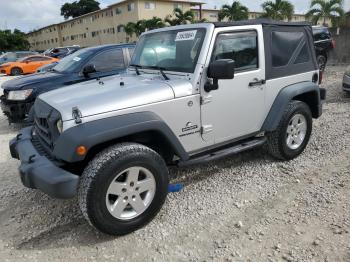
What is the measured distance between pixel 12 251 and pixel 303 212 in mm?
2830

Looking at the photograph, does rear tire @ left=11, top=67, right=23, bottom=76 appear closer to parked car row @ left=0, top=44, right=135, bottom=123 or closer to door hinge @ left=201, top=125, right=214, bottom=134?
parked car row @ left=0, top=44, right=135, bottom=123

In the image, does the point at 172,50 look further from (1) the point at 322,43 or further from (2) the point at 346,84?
(1) the point at 322,43

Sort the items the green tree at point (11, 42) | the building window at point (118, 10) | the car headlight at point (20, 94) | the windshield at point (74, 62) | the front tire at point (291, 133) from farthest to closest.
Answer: the green tree at point (11, 42)
the building window at point (118, 10)
the windshield at point (74, 62)
the car headlight at point (20, 94)
the front tire at point (291, 133)

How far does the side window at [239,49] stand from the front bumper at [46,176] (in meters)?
1.96

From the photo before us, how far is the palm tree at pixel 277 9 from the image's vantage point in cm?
3225

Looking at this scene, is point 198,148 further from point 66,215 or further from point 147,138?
point 66,215

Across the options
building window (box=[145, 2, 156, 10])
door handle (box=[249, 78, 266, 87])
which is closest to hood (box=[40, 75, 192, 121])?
door handle (box=[249, 78, 266, 87])

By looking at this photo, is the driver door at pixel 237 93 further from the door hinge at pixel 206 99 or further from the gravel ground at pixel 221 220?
the gravel ground at pixel 221 220

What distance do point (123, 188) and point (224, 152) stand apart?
4.51 feet

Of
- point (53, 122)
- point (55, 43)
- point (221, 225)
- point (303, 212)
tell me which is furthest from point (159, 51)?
point (55, 43)

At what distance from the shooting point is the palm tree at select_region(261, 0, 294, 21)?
32.2 metres

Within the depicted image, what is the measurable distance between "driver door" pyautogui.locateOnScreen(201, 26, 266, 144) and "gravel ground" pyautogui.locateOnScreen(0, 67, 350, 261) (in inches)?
26.0

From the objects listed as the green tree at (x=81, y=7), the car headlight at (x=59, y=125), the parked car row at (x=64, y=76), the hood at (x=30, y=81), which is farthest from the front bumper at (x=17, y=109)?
the green tree at (x=81, y=7)

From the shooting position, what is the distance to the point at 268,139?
15.1ft
